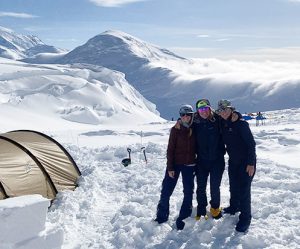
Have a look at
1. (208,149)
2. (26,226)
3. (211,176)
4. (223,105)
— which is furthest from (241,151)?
(26,226)

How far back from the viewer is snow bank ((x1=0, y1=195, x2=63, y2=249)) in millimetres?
5844

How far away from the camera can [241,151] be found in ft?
24.3

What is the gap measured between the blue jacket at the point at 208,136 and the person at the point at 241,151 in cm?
13

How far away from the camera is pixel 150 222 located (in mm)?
7805

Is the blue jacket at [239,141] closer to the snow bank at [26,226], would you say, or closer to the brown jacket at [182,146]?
the brown jacket at [182,146]

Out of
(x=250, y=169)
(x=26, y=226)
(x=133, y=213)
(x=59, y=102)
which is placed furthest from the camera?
(x=59, y=102)

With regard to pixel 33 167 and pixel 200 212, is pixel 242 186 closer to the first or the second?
pixel 200 212

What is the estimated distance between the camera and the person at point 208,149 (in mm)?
7414

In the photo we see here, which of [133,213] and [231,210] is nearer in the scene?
[231,210]

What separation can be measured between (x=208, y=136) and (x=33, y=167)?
4552 millimetres

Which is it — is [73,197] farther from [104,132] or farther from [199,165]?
[104,132]

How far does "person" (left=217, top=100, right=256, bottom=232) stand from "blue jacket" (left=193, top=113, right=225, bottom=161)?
0.13m

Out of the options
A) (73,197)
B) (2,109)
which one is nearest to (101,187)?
(73,197)

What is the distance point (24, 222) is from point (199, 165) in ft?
10.7
